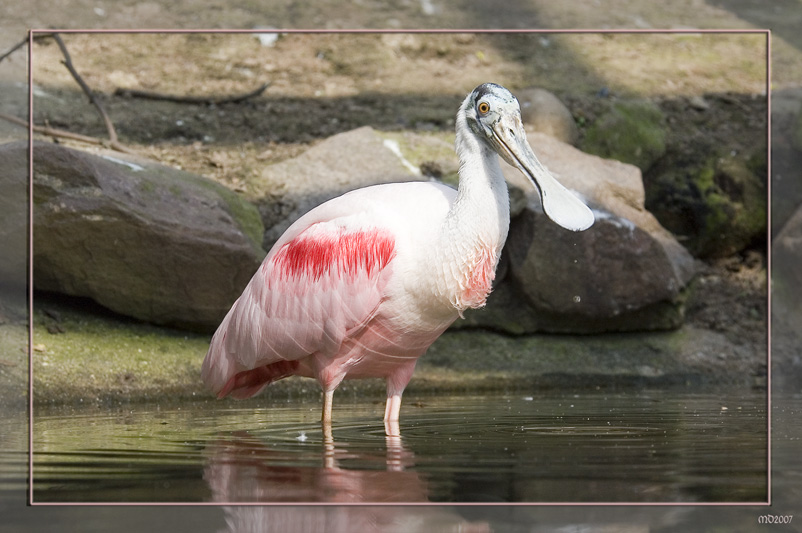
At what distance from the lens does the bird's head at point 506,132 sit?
Answer: 202 inches

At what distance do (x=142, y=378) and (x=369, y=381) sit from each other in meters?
1.51

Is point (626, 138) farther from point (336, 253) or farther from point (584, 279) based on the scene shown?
point (336, 253)

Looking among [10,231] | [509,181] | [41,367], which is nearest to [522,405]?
[509,181]

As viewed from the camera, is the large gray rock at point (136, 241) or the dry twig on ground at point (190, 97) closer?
the large gray rock at point (136, 241)

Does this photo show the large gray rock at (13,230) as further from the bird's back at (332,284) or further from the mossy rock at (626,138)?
the mossy rock at (626,138)

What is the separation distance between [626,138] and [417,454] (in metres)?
6.39

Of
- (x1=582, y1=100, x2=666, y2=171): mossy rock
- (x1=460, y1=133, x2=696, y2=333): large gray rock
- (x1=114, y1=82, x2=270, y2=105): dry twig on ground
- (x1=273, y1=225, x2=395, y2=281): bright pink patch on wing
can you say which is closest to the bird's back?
(x1=273, y1=225, x2=395, y2=281): bright pink patch on wing

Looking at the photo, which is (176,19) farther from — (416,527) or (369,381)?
(416,527)

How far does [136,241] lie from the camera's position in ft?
23.7

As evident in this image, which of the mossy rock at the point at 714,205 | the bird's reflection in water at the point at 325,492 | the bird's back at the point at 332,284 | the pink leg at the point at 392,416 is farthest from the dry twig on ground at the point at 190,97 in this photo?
the bird's reflection in water at the point at 325,492

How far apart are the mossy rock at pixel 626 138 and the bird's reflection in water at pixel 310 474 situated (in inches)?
231

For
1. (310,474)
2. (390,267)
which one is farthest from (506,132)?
(310,474)

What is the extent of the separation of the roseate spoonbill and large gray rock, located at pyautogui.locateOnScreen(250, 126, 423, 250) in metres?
2.64

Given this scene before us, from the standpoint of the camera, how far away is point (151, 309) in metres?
7.50
